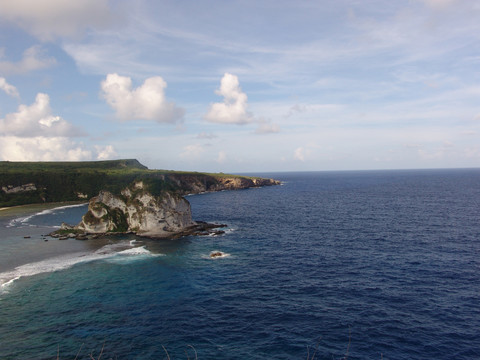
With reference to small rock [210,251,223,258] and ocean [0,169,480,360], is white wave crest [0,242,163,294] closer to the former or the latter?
ocean [0,169,480,360]

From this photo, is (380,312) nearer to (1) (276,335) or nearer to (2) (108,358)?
(1) (276,335)

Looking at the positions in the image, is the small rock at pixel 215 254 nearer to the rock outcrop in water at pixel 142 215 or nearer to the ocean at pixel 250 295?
the ocean at pixel 250 295

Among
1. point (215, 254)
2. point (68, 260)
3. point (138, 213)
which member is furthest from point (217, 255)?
point (138, 213)

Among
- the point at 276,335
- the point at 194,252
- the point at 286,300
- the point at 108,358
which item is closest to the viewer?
the point at 108,358

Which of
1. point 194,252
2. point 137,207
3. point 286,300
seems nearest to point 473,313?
point 286,300

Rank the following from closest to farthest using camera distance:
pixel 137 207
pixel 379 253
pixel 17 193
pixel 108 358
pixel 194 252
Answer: pixel 108 358 < pixel 379 253 < pixel 194 252 < pixel 137 207 < pixel 17 193

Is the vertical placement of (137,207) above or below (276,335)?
above
